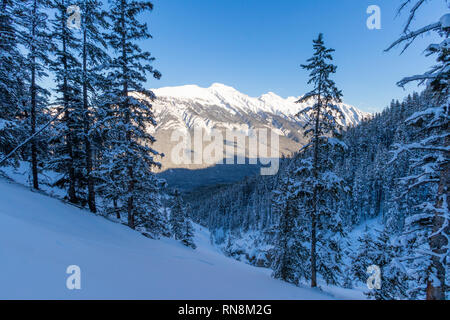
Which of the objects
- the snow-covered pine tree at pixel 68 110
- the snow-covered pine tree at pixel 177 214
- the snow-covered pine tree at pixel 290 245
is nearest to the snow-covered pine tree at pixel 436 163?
the snow-covered pine tree at pixel 290 245

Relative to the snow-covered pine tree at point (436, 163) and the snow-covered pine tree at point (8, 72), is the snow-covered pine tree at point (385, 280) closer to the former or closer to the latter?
the snow-covered pine tree at point (436, 163)

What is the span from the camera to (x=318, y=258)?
11922 millimetres

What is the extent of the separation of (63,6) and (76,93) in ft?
16.2

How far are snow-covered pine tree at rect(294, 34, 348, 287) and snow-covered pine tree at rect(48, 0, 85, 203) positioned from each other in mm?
13647

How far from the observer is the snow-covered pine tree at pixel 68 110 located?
11133mm

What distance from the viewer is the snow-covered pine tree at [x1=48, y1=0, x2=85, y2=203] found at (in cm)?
1113

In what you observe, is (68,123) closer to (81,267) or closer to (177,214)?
(81,267)

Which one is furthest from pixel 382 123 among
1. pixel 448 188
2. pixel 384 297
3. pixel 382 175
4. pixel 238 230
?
pixel 448 188

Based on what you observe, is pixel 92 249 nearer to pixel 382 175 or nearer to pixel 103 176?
pixel 103 176

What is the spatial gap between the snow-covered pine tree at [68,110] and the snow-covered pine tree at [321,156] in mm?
13647

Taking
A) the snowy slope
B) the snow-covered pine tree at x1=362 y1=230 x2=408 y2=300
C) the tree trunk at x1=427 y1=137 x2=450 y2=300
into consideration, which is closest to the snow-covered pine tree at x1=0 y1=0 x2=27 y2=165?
the snowy slope

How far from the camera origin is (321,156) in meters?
11.0

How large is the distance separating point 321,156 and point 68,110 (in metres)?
15.9

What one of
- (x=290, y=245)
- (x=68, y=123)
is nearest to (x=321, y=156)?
(x=290, y=245)
